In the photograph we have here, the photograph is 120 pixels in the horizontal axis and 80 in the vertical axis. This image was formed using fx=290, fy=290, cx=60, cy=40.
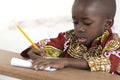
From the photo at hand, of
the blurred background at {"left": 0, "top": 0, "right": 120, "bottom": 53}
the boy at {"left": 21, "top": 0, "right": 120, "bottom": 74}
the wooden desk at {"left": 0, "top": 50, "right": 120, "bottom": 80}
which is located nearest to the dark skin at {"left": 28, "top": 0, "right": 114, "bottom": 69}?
the boy at {"left": 21, "top": 0, "right": 120, "bottom": 74}

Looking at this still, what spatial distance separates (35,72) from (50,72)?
1.8 inches

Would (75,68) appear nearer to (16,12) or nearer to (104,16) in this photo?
(104,16)

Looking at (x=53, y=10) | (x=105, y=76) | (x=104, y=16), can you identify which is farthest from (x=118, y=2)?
(x=105, y=76)

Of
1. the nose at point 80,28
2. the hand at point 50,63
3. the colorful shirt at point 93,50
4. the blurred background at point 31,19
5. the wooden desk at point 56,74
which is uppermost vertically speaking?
the blurred background at point 31,19

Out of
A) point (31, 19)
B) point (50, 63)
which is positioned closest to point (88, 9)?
point (50, 63)

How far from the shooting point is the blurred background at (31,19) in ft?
5.20

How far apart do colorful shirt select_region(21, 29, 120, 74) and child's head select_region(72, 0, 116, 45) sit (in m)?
0.03

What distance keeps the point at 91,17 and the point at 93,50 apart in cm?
12

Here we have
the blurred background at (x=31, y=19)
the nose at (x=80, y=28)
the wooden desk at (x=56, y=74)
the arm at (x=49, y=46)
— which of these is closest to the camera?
the wooden desk at (x=56, y=74)

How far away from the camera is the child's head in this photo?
3.35ft

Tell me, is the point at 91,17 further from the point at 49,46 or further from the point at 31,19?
the point at 31,19

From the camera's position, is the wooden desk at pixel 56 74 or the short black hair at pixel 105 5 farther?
the short black hair at pixel 105 5

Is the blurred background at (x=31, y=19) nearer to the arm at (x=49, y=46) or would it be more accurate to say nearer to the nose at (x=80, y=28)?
the arm at (x=49, y=46)

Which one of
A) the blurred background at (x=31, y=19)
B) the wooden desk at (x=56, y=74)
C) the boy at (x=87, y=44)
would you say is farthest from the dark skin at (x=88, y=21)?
the blurred background at (x=31, y=19)
